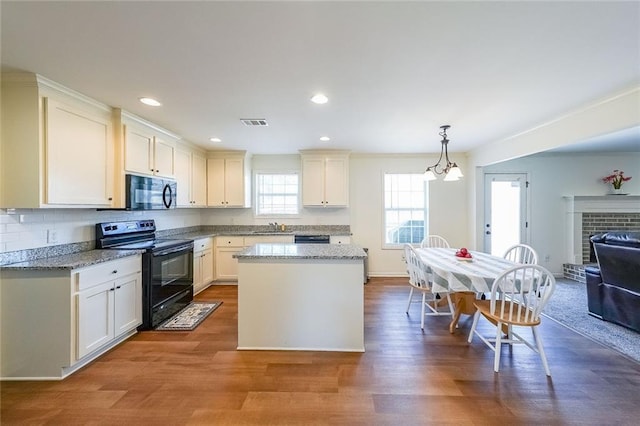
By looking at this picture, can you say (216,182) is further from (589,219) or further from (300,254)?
(589,219)

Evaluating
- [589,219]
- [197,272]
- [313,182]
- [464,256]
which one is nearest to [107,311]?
[197,272]

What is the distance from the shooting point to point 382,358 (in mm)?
2498

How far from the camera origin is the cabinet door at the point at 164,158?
3.59m

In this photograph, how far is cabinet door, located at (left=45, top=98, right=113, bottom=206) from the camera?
7.60 ft

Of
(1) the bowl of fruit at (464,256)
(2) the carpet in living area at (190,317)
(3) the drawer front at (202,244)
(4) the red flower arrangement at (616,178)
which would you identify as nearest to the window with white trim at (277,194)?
(3) the drawer front at (202,244)

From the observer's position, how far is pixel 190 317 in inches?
134

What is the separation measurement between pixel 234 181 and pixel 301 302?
10.3 ft

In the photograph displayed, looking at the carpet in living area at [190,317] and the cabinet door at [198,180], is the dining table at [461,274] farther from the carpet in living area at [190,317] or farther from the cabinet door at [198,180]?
the cabinet door at [198,180]

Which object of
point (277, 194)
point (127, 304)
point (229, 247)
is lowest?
point (127, 304)

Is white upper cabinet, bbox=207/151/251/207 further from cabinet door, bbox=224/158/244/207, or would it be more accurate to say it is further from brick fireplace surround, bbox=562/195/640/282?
brick fireplace surround, bbox=562/195/640/282

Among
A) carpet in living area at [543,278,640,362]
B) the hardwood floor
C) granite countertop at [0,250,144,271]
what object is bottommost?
the hardwood floor

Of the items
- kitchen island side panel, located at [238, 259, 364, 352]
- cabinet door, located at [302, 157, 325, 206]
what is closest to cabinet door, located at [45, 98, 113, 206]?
kitchen island side panel, located at [238, 259, 364, 352]

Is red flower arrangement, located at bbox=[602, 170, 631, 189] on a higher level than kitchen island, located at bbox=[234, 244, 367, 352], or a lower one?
higher

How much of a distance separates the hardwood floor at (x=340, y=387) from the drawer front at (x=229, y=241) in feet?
6.86
